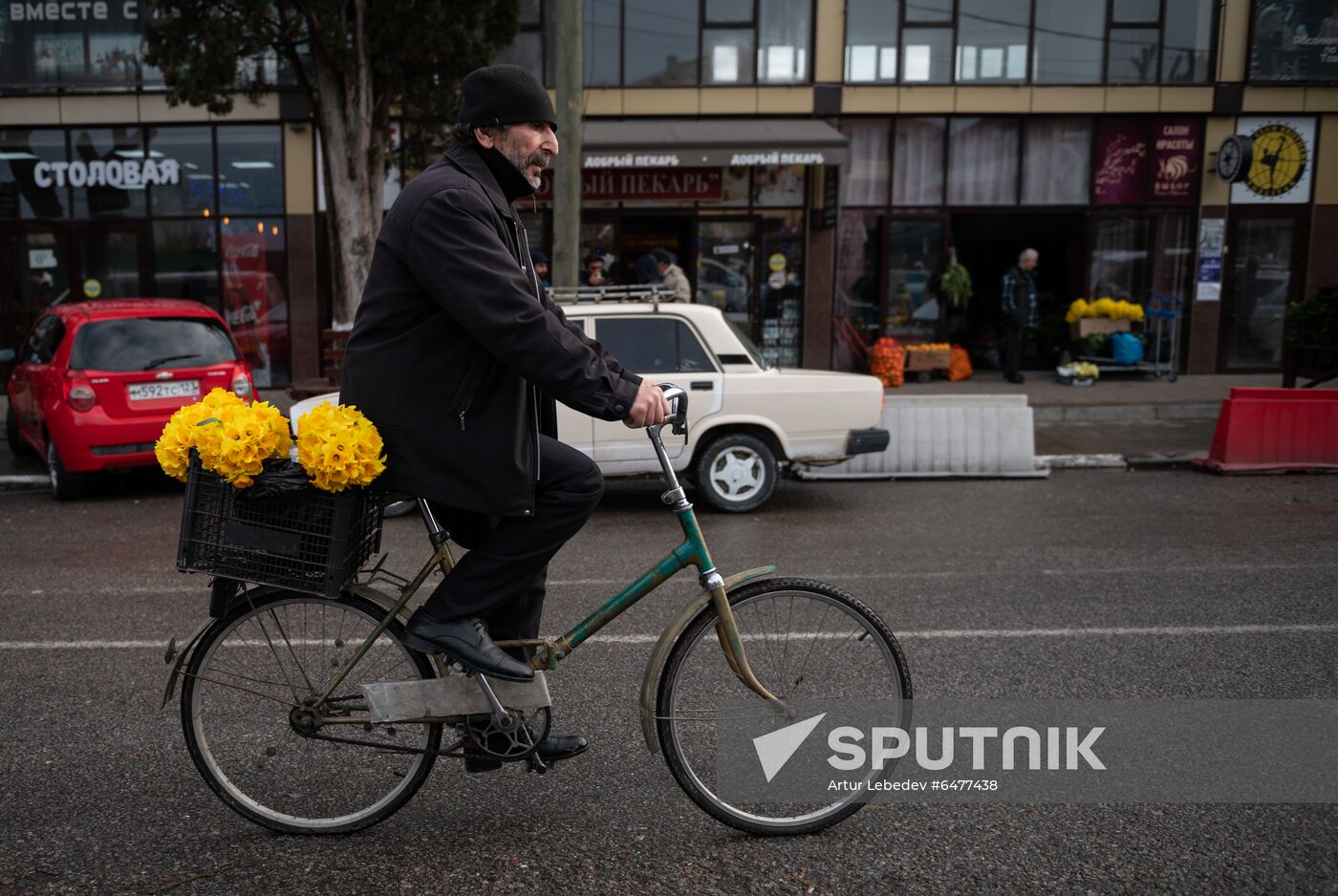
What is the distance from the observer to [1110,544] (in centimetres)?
743

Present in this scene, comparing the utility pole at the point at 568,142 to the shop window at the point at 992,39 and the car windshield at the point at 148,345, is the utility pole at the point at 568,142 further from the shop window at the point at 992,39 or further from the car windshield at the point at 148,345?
the shop window at the point at 992,39

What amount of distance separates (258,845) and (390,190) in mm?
15119

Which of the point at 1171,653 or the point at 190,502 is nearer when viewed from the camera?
the point at 190,502

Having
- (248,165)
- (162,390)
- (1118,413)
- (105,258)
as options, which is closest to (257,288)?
(248,165)

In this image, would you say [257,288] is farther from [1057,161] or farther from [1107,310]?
[1107,310]

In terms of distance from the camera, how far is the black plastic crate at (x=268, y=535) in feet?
10.0

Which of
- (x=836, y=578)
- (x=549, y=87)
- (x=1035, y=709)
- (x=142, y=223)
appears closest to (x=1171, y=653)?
(x=1035, y=709)

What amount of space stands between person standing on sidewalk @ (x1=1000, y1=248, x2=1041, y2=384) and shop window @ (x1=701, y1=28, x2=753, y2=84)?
478cm

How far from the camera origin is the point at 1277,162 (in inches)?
691

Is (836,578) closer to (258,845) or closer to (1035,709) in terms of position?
(1035,709)

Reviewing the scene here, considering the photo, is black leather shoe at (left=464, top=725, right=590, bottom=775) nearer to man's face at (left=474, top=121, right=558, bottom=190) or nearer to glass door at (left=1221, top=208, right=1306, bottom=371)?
man's face at (left=474, top=121, right=558, bottom=190)

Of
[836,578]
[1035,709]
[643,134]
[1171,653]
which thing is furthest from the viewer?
[643,134]

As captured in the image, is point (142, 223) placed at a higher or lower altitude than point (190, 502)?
higher

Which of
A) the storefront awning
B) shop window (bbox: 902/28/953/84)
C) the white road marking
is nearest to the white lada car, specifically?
the white road marking
